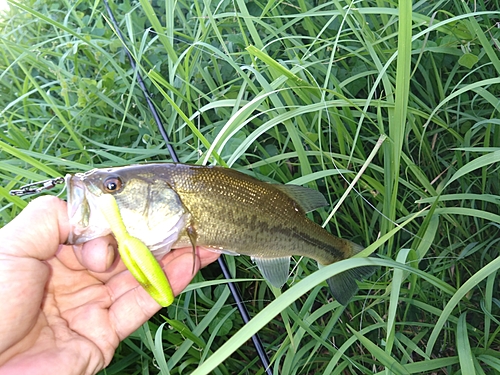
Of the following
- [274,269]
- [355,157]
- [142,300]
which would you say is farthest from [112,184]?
[355,157]

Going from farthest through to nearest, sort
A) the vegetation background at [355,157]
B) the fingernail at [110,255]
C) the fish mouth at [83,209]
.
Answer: the vegetation background at [355,157], the fingernail at [110,255], the fish mouth at [83,209]

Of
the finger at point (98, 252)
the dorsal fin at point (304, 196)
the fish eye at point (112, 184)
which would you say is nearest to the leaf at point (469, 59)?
the dorsal fin at point (304, 196)

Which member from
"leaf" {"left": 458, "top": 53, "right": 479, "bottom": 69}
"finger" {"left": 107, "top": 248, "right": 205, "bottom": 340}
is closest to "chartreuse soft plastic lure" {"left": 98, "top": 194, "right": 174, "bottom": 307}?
"finger" {"left": 107, "top": 248, "right": 205, "bottom": 340}

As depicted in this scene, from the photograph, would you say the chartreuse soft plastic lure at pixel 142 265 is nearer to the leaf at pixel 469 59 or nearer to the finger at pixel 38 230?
the finger at pixel 38 230

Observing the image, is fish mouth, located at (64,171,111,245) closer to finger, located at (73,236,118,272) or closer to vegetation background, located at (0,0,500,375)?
finger, located at (73,236,118,272)

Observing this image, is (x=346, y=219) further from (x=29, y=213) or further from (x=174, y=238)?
(x=29, y=213)

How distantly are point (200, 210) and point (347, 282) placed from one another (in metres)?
0.66

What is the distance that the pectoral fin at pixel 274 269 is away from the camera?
6.30 ft

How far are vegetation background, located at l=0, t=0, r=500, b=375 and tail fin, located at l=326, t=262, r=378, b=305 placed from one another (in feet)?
0.39

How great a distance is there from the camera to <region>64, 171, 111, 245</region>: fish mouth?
1.61m

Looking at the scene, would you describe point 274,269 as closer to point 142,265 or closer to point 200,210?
point 200,210

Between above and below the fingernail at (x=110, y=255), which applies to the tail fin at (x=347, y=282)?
below

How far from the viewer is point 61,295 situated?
6.51 ft

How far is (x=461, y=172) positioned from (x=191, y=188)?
0.96m
